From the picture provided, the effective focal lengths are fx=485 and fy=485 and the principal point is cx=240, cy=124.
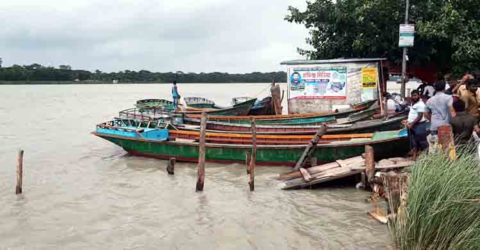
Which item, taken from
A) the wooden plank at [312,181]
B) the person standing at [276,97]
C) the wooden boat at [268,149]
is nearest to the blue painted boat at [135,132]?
the wooden boat at [268,149]

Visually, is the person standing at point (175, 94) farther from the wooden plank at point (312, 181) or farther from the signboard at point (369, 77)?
the wooden plank at point (312, 181)

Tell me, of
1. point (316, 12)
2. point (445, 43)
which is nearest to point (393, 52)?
point (445, 43)

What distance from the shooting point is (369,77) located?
53.6 ft

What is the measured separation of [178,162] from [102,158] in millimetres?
3454

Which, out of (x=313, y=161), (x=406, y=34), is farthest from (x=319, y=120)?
(x=313, y=161)

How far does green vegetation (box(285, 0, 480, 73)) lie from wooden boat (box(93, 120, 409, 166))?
5.23m

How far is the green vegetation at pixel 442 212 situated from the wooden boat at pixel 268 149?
5.31 meters

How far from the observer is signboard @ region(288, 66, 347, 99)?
55.5 ft

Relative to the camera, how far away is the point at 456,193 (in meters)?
5.25

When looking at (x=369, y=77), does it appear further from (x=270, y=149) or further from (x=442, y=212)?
(x=442, y=212)

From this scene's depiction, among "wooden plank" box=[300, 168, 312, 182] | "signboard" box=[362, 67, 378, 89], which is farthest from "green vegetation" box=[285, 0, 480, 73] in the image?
"wooden plank" box=[300, 168, 312, 182]

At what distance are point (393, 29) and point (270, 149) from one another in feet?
22.6

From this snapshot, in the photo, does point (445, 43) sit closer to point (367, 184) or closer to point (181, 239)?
point (367, 184)

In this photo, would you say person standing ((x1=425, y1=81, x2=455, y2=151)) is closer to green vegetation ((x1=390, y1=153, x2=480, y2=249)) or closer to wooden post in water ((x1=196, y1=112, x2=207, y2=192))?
green vegetation ((x1=390, y1=153, x2=480, y2=249))
